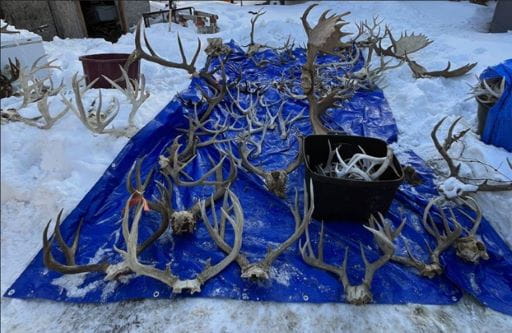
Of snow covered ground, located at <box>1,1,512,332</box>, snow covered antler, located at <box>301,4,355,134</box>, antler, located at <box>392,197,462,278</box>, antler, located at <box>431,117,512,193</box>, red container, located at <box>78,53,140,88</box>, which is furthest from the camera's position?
red container, located at <box>78,53,140,88</box>

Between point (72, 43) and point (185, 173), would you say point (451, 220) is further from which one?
point (72, 43)

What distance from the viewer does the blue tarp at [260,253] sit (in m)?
1.87

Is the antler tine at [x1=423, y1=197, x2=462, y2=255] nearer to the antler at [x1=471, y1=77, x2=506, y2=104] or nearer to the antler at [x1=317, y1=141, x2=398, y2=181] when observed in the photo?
the antler at [x1=317, y1=141, x2=398, y2=181]

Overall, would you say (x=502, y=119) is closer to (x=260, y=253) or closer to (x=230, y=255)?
(x=260, y=253)

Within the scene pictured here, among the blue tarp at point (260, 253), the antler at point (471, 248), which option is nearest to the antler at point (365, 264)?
the blue tarp at point (260, 253)

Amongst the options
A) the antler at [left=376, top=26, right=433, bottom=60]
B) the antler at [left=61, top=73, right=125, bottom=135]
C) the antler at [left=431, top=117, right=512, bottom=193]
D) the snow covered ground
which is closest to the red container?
the snow covered ground

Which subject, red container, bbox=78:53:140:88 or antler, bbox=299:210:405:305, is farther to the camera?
red container, bbox=78:53:140:88

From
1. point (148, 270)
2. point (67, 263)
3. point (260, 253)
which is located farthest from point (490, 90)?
point (67, 263)

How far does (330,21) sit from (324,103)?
83 centimetres

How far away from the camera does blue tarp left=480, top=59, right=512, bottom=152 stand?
110 inches

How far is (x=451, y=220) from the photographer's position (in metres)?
2.44

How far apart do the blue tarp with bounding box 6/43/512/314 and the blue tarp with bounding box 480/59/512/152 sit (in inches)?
25.4

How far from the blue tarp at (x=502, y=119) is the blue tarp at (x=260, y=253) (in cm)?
65

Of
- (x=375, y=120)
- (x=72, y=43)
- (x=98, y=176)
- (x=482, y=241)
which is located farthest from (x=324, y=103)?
(x=72, y=43)
